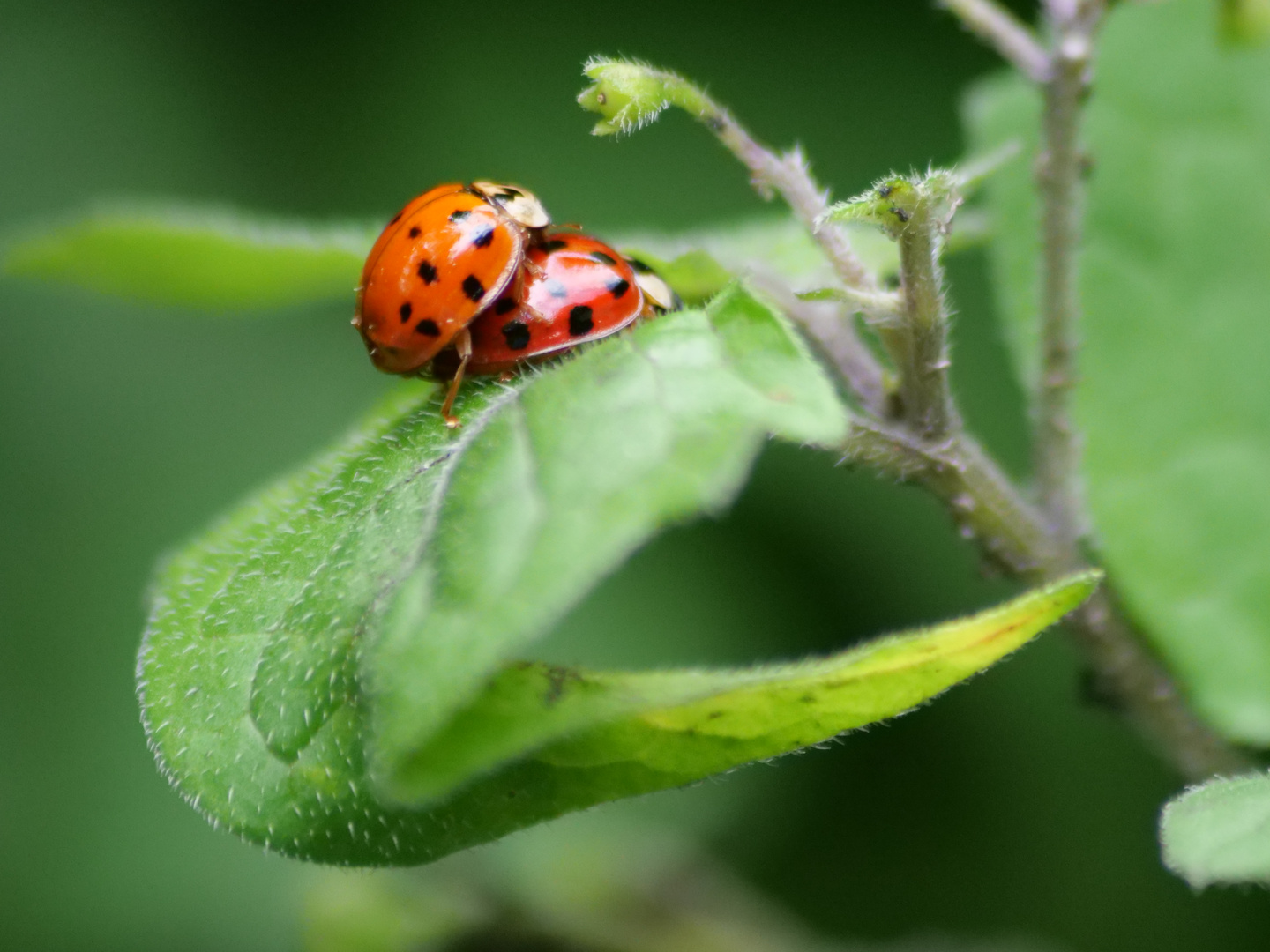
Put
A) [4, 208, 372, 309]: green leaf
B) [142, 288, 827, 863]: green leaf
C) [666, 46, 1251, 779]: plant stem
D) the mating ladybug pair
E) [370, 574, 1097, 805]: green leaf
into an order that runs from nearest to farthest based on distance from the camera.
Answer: [142, 288, 827, 863]: green leaf
[370, 574, 1097, 805]: green leaf
[666, 46, 1251, 779]: plant stem
the mating ladybug pair
[4, 208, 372, 309]: green leaf

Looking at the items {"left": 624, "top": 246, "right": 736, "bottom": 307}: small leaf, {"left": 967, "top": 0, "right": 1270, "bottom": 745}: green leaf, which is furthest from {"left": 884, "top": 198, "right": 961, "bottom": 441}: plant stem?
{"left": 967, "top": 0, "right": 1270, "bottom": 745}: green leaf

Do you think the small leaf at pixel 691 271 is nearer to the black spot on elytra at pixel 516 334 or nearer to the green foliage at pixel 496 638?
the black spot on elytra at pixel 516 334

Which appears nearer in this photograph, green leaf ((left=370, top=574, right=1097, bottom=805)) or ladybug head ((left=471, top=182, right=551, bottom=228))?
green leaf ((left=370, top=574, right=1097, bottom=805))

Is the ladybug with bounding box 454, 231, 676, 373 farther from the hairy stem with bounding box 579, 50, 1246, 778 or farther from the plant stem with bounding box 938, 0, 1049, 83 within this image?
the plant stem with bounding box 938, 0, 1049, 83

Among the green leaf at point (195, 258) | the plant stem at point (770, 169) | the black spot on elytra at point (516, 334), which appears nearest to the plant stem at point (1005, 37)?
the plant stem at point (770, 169)

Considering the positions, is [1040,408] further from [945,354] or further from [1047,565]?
[945,354]

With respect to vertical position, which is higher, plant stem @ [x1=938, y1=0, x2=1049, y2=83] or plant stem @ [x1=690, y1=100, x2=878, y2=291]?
plant stem @ [x1=938, y1=0, x2=1049, y2=83]
